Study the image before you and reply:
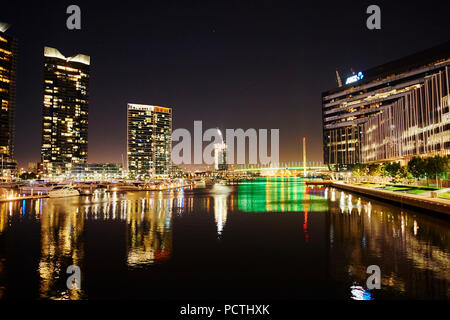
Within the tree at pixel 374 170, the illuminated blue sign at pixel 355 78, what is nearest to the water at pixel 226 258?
the tree at pixel 374 170

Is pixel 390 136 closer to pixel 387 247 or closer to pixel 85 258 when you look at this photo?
pixel 387 247

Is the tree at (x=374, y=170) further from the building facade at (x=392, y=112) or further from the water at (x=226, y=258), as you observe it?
the water at (x=226, y=258)

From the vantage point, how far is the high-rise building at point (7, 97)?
156 m

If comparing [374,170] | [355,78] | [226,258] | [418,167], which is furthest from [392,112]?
[226,258]

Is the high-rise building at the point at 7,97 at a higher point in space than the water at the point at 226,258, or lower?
higher

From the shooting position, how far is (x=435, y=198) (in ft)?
99.9

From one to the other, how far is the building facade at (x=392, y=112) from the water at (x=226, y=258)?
4402cm

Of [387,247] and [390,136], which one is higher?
[390,136]

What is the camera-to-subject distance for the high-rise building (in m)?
156

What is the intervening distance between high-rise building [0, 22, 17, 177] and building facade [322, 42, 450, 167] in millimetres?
154694

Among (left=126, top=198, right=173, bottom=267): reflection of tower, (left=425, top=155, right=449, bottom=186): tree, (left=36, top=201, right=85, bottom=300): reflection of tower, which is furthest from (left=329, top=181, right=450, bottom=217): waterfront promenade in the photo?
(left=36, top=201, right=85, bottom=300): reflection of tower

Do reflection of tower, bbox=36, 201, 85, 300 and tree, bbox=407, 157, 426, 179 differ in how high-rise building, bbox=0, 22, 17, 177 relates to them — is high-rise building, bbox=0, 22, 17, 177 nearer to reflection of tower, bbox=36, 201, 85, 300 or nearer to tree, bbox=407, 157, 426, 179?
reflection of tower, bbox=36, 201, 85, 300
